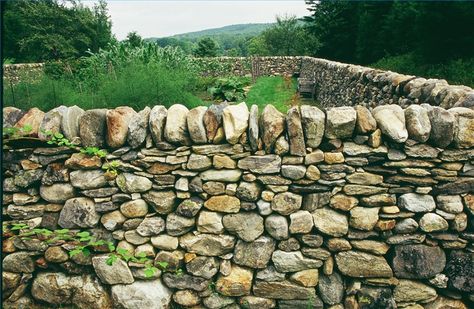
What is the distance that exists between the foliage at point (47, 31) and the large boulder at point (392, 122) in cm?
3046

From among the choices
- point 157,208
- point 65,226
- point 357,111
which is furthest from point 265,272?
point 65,226

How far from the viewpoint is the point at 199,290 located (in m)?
3.17

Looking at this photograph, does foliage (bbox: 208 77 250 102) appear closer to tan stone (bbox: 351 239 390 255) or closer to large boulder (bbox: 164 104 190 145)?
large boulder (bbox: 164 104 190 145)

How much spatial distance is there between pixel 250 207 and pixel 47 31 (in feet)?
113

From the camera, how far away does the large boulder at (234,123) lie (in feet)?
9.73

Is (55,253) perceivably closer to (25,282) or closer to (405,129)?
(25,282)

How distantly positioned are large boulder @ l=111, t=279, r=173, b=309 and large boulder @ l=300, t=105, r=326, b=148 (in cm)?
184

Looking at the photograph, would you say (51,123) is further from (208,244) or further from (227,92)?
(227,92)

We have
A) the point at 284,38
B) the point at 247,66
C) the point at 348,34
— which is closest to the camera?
the point at 348,34

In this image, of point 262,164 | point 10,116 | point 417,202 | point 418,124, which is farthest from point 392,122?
point 10,116

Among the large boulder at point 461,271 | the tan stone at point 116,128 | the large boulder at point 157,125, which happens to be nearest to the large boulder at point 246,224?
the large boulder at point 157,125

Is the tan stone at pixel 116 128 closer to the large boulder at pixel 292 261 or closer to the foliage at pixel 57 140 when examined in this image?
the foliage at pixel 57 140

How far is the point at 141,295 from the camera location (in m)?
3.15

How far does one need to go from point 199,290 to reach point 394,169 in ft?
6.49
